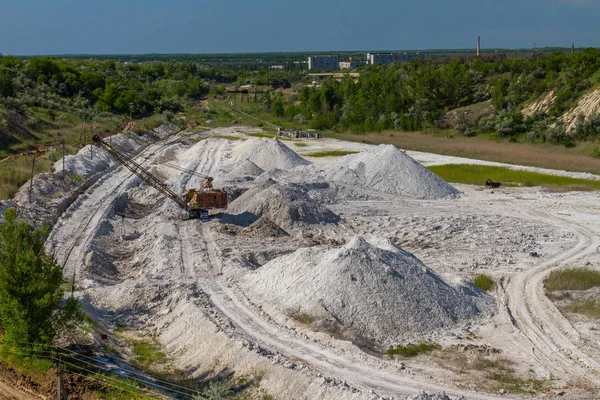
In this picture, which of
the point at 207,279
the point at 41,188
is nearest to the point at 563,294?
the point at 207,279

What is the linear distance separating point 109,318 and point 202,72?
164 m

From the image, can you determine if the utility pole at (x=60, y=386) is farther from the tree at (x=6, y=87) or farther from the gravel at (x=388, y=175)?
the tree at (x=6, y=87)

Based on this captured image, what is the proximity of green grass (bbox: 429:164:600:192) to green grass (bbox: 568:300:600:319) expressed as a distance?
22.8 meters

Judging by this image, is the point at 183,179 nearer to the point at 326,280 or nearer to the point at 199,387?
the point at 326,280

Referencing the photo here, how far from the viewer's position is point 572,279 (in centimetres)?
2762

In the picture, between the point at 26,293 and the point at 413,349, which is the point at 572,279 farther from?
the point at 26,293

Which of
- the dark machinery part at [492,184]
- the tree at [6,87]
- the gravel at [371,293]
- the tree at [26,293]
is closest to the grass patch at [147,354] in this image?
the tree at [26,293]

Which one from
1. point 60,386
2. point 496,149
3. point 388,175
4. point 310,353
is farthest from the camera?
point 496,149

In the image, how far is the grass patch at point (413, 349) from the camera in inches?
806

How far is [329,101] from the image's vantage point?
10381 cm

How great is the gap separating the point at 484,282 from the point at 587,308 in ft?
12.8

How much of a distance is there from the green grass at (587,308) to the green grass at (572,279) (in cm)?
176

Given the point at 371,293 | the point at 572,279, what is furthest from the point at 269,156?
the point at 371,293

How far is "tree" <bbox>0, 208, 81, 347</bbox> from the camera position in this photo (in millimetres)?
18469
